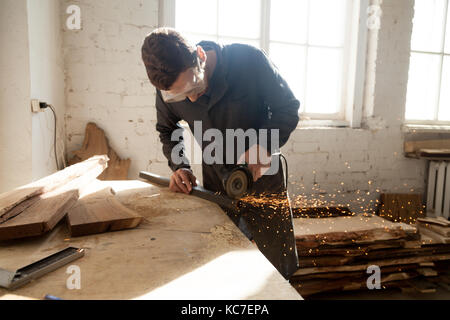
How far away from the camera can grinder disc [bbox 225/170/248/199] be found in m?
1.37

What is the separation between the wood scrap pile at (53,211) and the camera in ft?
3.23

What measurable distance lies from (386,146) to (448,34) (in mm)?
1888

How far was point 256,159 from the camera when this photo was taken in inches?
64.2

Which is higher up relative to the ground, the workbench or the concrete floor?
the workbench

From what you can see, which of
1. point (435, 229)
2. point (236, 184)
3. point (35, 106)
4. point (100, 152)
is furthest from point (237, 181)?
point (435, 229)

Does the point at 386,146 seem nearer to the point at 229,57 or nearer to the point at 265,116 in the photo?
the point at 265,116

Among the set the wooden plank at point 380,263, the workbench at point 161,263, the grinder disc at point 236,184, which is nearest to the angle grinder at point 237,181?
the grinder disc at point 236,184

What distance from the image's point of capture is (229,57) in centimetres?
179

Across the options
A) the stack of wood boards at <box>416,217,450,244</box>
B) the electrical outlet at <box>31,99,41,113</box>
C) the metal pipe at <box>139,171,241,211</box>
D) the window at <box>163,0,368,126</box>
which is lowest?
the stack of wood boards at <box>416,217,450,244</box>

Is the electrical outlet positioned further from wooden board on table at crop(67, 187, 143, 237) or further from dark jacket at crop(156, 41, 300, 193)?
wooden board on table at crop(67, 187, 143, 237)

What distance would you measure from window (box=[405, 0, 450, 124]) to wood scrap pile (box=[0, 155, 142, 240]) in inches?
163

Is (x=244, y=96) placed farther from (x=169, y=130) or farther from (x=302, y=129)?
(x=302, y=129)

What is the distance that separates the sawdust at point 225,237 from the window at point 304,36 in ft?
8.92

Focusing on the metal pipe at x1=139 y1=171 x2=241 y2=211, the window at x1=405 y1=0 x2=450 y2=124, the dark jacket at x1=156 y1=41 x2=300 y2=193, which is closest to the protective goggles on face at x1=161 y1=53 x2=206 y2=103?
the dark jacket at x1=156 y1=41 x2=300 y2=193
